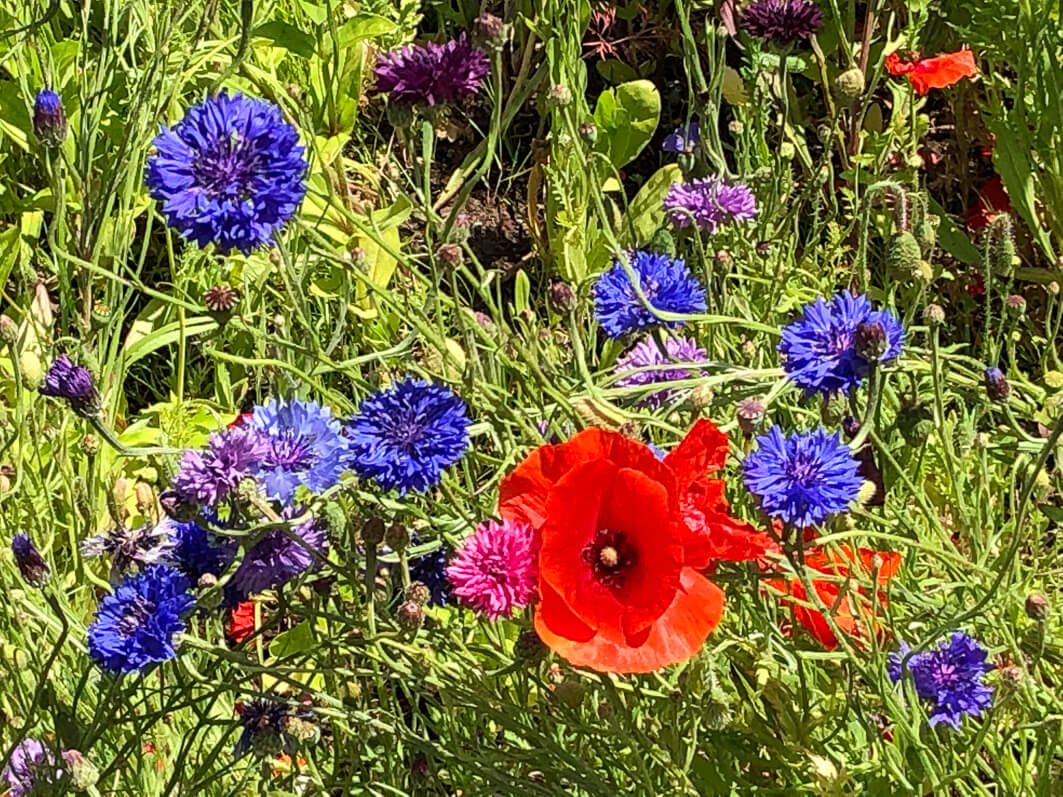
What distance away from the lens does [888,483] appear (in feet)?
3.38

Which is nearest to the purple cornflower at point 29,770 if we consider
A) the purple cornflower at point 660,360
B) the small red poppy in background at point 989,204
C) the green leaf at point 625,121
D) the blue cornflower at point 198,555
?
the blue cornflower at point 198,555

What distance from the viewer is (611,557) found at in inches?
31.8

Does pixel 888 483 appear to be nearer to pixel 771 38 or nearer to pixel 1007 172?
pixel 771 38

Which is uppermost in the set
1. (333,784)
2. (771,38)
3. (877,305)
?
(771,38)

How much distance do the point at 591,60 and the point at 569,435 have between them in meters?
1.40

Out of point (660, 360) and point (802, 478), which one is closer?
point (802, 478)

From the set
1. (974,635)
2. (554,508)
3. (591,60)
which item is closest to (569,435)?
(554,508)

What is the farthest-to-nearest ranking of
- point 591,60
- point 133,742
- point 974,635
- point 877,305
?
point 591,60, point 877,305, point 974,635, point 133,742

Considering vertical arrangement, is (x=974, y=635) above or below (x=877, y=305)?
above

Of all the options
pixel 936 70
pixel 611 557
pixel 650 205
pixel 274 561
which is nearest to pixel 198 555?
pixel 274 561

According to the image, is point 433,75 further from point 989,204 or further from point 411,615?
→ point 989,204

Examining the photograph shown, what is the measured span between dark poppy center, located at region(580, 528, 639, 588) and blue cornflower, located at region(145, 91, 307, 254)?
265 mm

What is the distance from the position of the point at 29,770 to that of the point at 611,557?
48 cm

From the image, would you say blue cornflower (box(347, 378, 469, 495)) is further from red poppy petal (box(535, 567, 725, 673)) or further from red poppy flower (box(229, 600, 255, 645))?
red poppy flower (box(229, 600, 255, 645))
